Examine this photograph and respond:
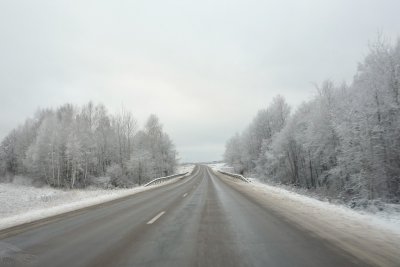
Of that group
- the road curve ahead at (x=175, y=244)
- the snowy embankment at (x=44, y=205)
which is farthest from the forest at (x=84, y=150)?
the road curve ahead at (x=175, y=244)

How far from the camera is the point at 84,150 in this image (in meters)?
62.0

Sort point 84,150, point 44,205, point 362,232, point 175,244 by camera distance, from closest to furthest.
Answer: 1. point 175,244
2. point 362,232
3. point 44,205
4. point 84,150

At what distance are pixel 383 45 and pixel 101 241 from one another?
1053 inches

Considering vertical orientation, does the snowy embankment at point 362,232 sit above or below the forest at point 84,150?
below

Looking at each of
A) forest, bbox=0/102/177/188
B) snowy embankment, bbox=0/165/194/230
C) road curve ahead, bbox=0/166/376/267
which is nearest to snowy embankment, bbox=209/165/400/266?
road curve ahead, bbox=0/166/376/267

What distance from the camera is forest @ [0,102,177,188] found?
62444mm

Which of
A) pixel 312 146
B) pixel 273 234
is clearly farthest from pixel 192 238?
pixel 312 146

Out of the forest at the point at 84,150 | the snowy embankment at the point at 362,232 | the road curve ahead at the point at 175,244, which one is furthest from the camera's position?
the forest at the point at 84,150

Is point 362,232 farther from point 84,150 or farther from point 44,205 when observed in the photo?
point 84,150

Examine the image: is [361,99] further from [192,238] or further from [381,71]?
[192,238]

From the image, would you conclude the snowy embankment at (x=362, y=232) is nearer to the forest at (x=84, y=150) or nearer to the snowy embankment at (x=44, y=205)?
the snowy embankment at (x=44, y=205)

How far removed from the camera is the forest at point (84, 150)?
205 ft

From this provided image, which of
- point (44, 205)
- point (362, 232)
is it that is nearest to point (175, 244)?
point (362, 232)

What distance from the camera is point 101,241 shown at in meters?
7.84
